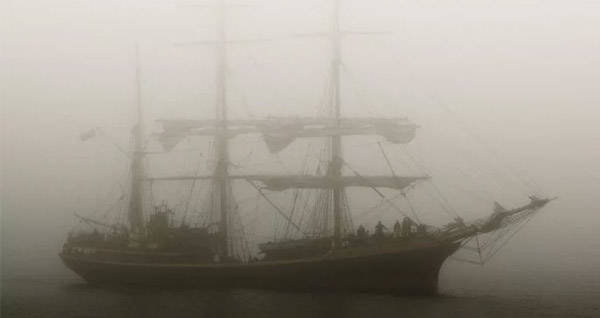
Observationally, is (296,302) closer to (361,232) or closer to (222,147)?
(361,232)

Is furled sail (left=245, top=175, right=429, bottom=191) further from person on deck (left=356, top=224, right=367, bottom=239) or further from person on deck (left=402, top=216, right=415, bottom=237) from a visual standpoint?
person on deck (left=356, top=224, right=367, bottom=239)

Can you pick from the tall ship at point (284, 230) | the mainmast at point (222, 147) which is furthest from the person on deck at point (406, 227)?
the mainmast at point (222, 147)

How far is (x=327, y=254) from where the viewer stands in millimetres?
19469

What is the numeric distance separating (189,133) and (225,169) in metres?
1.55

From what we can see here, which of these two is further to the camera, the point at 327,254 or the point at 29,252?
the point at 29,252

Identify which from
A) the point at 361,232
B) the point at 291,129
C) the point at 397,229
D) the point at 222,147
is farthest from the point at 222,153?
the point at 397,229

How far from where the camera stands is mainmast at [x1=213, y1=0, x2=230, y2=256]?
21328 mm

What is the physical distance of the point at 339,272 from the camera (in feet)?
63.6

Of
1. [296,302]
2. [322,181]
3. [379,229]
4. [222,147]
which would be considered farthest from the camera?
[222,147]

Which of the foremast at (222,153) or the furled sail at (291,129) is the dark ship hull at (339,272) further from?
the furled sail at (291,129)

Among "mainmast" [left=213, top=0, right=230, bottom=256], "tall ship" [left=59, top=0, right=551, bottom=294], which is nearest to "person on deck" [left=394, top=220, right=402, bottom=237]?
"tall ship" [left=59, top=0, right=551, bottom=294]

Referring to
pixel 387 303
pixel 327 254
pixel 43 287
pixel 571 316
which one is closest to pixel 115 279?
pixel 43 287

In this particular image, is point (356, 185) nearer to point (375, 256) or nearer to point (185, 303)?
point (375, 256)

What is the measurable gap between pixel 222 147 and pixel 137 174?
2265 millimetres
